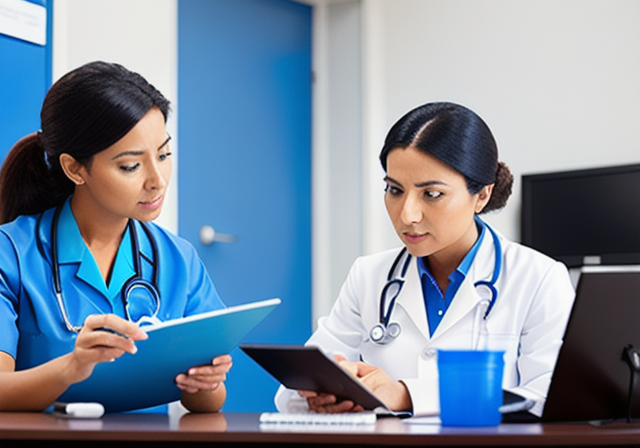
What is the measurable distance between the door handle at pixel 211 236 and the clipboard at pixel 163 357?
1.86 meters

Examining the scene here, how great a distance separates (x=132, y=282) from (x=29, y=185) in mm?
286

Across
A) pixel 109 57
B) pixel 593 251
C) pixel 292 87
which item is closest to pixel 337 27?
pixel 292 87

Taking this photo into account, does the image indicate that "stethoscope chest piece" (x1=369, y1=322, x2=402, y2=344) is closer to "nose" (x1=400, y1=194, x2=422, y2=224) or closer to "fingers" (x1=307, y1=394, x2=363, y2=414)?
"nose" (x1=400, y1=194, x2=422, y2=224)

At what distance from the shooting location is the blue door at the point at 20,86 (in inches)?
101

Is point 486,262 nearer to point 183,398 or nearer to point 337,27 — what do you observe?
point 183,398

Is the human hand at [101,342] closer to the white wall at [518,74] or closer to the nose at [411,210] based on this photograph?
the nose at [411,210]

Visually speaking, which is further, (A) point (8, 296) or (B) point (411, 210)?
(B) point (411, 210)

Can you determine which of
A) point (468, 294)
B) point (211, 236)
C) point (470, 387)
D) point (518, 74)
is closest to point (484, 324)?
point (468, 294)

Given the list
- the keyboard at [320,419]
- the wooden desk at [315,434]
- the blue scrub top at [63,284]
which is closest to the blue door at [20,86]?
the blue scrub top at [63,284]

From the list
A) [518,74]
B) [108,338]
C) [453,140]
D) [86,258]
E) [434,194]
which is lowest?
[108,338]

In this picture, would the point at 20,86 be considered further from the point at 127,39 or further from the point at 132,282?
the point at 132,282

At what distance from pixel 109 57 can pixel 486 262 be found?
1696 millimetres

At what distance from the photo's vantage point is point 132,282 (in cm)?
164

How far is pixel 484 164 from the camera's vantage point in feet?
5.68
